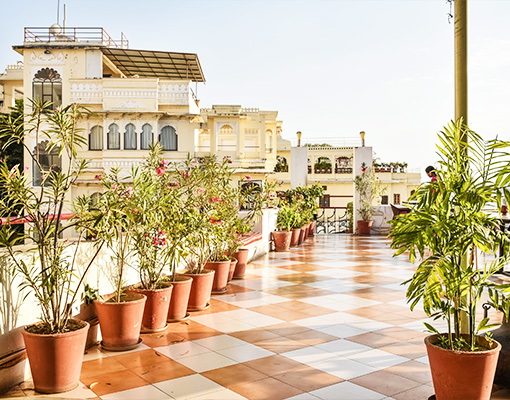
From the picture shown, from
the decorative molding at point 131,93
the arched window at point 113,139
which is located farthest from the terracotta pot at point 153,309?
the arched window at point 113,139

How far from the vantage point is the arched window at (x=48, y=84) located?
82.0 ft

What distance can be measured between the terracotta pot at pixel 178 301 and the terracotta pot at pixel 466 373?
3.13 meters

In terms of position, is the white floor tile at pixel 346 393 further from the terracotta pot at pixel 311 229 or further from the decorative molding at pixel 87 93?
the decorative molding at pixel 87 93

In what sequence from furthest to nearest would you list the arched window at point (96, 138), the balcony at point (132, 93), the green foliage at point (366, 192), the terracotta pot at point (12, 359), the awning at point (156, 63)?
the arched window at point (96, 138), the balcony at point (132, 93), the awning at point (156, 63), the green foliage at point (366, 192), the terracotta pot at point (12, 359)

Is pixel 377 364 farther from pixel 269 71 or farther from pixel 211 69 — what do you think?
pixel 211 69

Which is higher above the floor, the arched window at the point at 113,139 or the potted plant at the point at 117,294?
the arched window at the point at 113,139

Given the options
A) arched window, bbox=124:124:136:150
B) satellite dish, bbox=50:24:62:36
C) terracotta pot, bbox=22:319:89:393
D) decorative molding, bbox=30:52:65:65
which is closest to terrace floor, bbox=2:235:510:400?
terracotta pot, bbox=22:319:89:393

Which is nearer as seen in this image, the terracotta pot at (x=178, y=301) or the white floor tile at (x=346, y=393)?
the white floor tile at (x=346, y=393)

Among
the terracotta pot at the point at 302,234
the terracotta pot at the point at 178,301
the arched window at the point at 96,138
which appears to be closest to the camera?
the terracotta pot at the point at 178,301

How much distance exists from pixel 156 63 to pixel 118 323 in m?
21.9

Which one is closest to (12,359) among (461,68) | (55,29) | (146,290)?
(146,290)

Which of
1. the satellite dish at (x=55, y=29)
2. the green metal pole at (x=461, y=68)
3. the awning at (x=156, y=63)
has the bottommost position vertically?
the green metal pole at (x=461, y=68)

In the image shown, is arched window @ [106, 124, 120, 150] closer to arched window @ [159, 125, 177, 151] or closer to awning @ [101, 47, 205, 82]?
arched window @ [159, 125, 177, 151]

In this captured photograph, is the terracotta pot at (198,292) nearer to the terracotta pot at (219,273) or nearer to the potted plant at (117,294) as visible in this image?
the terracotta pot at (219,273)
